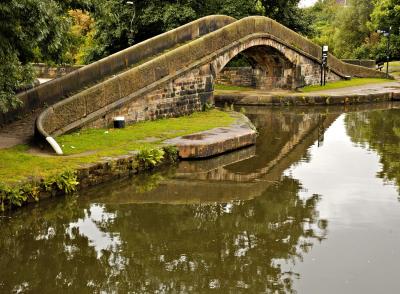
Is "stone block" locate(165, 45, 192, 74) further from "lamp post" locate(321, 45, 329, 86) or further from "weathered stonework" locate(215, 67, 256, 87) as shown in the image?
"lamp post" locate(321, 45, 329, 86)

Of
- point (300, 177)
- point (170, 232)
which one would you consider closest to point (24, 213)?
point (170, 232)

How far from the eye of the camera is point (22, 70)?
30.5 feet

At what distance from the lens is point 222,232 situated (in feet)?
26.3

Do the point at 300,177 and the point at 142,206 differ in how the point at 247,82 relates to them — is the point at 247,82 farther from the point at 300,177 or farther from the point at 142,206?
the point at 142,206

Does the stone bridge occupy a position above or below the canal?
above

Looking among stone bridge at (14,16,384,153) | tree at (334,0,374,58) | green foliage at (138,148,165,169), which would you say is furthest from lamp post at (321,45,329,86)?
tree at (334,0,374,58)

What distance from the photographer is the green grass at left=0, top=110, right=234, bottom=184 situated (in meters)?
9.23

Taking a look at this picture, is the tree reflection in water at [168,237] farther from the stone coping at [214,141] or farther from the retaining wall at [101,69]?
the retaining wall at [101,69]

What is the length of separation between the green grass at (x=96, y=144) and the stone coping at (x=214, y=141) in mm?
386

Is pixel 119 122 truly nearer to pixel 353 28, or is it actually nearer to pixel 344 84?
pixel 344 84

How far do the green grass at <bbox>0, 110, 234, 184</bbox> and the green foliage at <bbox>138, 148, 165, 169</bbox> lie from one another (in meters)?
0.27

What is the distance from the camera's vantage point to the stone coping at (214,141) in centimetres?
1196

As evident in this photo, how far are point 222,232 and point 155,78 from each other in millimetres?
8081

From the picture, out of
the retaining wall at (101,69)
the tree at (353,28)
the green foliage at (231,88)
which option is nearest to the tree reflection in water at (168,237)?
the retaining wall at (101,69)
